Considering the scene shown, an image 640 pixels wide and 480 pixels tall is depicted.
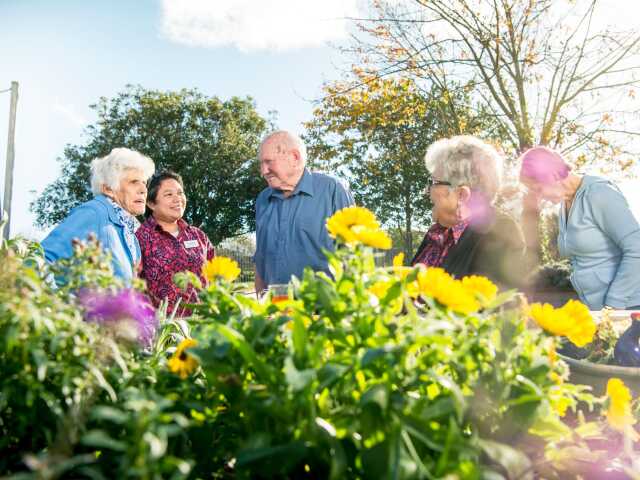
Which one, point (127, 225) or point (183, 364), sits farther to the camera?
point (127, 225)

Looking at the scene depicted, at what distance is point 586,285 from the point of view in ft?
10.5

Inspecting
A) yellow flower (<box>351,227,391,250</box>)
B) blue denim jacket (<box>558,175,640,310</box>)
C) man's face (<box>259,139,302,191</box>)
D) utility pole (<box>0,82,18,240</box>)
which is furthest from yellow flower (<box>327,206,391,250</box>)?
utility pole (<box>0,82,18,240</box>)

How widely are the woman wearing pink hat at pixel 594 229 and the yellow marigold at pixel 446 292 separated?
2.48m

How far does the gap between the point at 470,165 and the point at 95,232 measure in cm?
197

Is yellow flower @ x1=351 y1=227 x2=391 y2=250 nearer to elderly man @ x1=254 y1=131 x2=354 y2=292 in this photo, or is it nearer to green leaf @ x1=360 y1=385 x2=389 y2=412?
green leaf @ x1=360 y1=385 x2=389 y2=412

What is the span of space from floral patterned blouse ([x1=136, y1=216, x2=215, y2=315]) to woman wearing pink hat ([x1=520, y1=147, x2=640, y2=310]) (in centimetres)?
247

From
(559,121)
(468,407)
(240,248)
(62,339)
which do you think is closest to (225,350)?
(62,339)

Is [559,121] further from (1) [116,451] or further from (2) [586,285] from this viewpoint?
(1) [116,451]

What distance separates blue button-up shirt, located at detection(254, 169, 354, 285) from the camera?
14.1 feet

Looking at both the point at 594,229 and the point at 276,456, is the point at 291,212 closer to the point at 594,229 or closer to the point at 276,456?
the point at 594,229

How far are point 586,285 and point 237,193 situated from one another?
27.9 metres

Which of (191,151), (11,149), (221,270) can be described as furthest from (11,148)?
(221,270)

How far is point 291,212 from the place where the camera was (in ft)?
14.5

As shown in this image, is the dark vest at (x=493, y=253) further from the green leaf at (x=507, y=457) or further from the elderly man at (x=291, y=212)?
the elderly man at (x=291, y=212)
